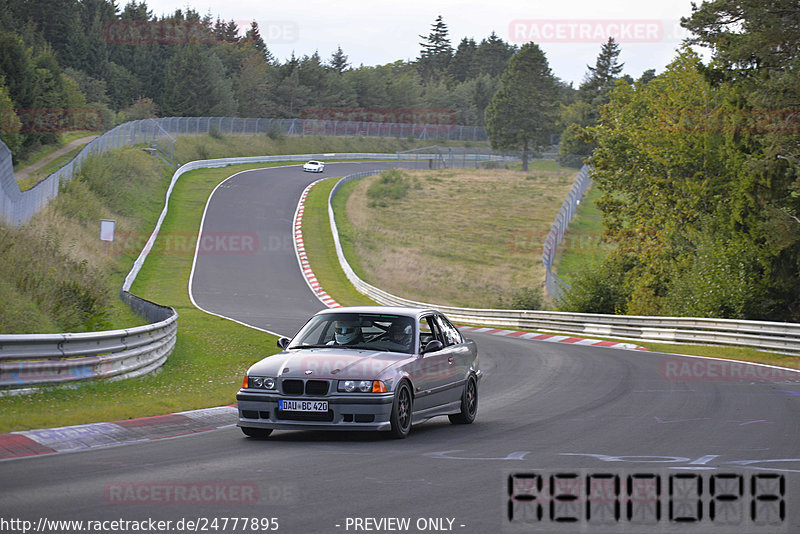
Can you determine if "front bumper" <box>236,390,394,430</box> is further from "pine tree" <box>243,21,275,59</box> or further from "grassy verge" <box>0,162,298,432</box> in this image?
"pine tree" <box>243,21,275,59</box>

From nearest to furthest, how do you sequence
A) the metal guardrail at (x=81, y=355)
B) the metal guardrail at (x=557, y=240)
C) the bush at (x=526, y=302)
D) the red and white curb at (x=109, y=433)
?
the red and white curb at (x=109, y=433) → the metal guardrail at (x=81, y=355) → the bush at (x=526, y=302) → the metal guardrail at (x=557, y=240)

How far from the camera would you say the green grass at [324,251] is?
43719 mm

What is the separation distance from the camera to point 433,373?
436 inches

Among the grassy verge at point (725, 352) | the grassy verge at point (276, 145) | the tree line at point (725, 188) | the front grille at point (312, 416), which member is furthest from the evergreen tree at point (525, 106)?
the front grille at point (312, 416)

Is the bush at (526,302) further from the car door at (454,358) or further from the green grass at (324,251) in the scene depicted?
the car door at (454,358)

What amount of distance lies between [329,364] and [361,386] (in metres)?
0.50

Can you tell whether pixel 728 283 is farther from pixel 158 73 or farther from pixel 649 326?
pixel 158 73

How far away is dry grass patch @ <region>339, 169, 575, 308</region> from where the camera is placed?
51.0 m

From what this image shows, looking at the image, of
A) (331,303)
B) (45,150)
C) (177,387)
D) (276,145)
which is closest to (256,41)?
(276,145)

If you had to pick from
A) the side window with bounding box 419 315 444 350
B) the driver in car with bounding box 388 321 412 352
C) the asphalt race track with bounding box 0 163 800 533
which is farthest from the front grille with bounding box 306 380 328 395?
the side window with bounding box 419 315 444 350

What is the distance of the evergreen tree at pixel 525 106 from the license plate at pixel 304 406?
108521mm

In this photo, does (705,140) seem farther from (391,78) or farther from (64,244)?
(391,78)

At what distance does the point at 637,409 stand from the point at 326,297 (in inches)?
1169
